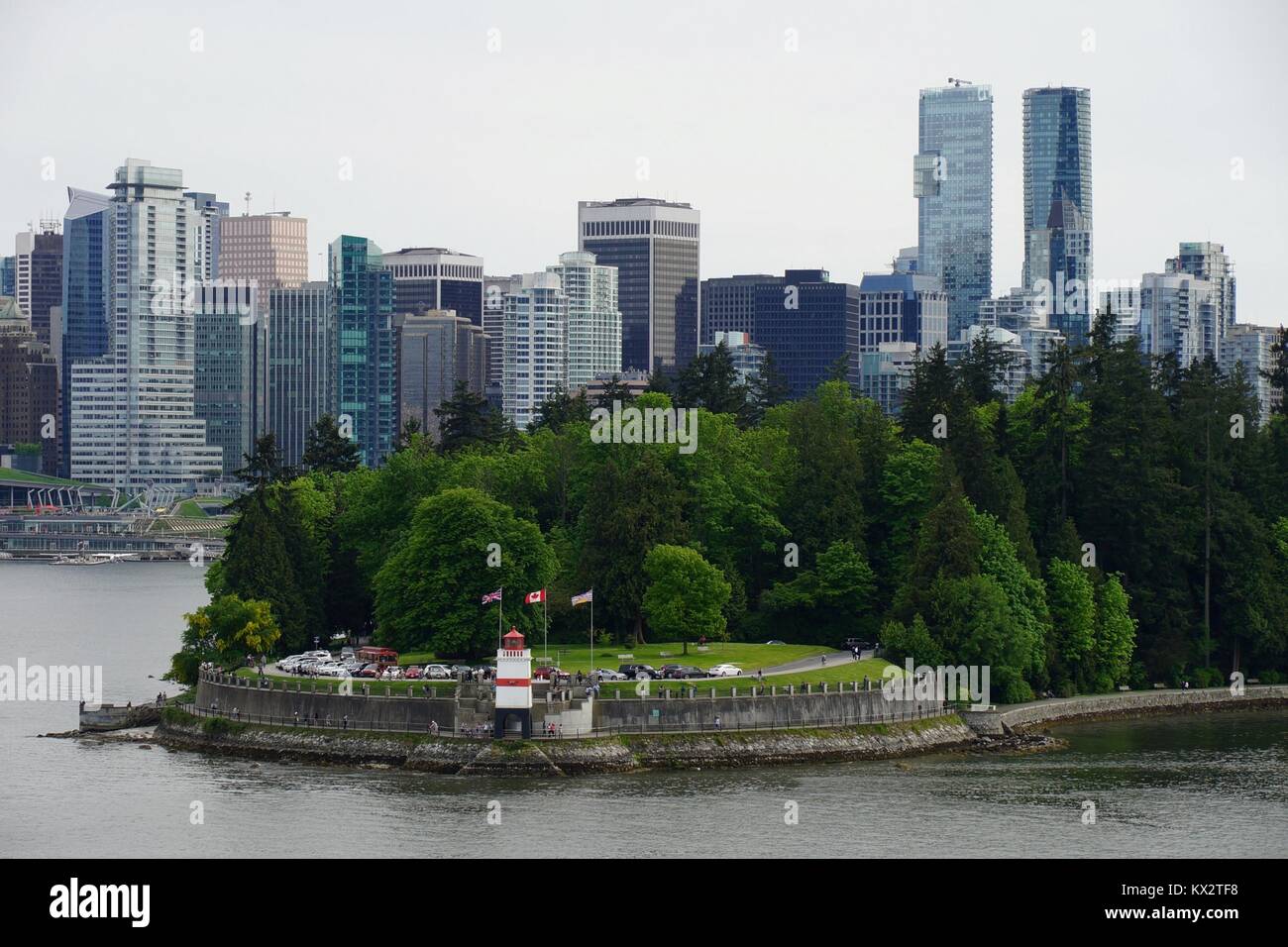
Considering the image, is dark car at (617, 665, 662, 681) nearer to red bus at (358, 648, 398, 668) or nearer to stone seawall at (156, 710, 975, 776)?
stone seawall at (156, 710, 975, 776)

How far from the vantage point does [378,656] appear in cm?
9225

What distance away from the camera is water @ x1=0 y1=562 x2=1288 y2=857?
66375mm

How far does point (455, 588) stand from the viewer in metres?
92.4

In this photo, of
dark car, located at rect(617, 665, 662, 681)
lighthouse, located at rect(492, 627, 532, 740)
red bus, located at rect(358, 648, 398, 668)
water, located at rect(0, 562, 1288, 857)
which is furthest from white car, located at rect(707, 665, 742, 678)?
red bus, located at rect(358, 648, 398, 668)

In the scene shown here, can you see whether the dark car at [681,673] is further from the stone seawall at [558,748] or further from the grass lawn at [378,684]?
the grass lawn at [378,684]

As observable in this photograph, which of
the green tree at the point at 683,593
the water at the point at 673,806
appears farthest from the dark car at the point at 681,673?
the water at the point at 673,806

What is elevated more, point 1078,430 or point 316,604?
point 1078,430

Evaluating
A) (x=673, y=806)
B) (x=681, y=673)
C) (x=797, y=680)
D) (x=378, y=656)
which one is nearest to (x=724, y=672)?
(x=681, y=673)

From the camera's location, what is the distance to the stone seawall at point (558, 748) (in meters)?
79.0
